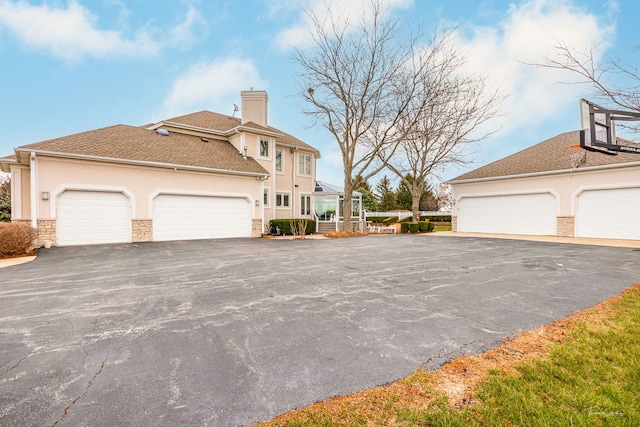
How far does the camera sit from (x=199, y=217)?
14.7 metres

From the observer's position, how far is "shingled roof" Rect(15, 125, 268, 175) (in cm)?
1198

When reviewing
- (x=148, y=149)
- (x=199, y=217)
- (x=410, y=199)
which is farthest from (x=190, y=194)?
(x=410, y=199)

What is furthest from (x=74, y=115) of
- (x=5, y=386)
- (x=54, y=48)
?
(x=5, y=386)

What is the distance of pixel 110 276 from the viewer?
21.4ft

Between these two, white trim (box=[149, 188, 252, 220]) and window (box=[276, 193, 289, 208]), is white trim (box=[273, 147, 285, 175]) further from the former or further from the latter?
white trim (box=[149, 188, 252, 220])

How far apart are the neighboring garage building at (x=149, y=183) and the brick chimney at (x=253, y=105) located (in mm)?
937

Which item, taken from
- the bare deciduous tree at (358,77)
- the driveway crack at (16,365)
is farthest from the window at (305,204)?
the driveway crack at (16,365)

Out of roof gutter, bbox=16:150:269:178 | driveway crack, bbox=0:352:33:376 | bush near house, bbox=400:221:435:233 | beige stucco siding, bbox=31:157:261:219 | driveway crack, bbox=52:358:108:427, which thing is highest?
roof gutter, bbox=16:150:269:178

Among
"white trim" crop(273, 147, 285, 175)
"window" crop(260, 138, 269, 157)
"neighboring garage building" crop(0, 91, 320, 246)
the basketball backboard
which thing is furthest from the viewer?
"white trim" crop(273, 147, 285, 175)

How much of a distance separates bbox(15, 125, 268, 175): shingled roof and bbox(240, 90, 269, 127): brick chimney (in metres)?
3.28

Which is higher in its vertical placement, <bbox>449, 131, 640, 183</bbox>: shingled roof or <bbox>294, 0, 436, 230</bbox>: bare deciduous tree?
<bbox>294, 0, 436, 230</bbox>: bare deciduous tree

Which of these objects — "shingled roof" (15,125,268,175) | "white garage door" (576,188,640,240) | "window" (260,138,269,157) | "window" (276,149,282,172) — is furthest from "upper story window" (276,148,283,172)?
"white garage door" (576,188,640,240)

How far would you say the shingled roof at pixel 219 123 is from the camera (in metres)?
19.2

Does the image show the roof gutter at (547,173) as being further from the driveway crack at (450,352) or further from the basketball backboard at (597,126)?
the driveway crack at (450,352)
